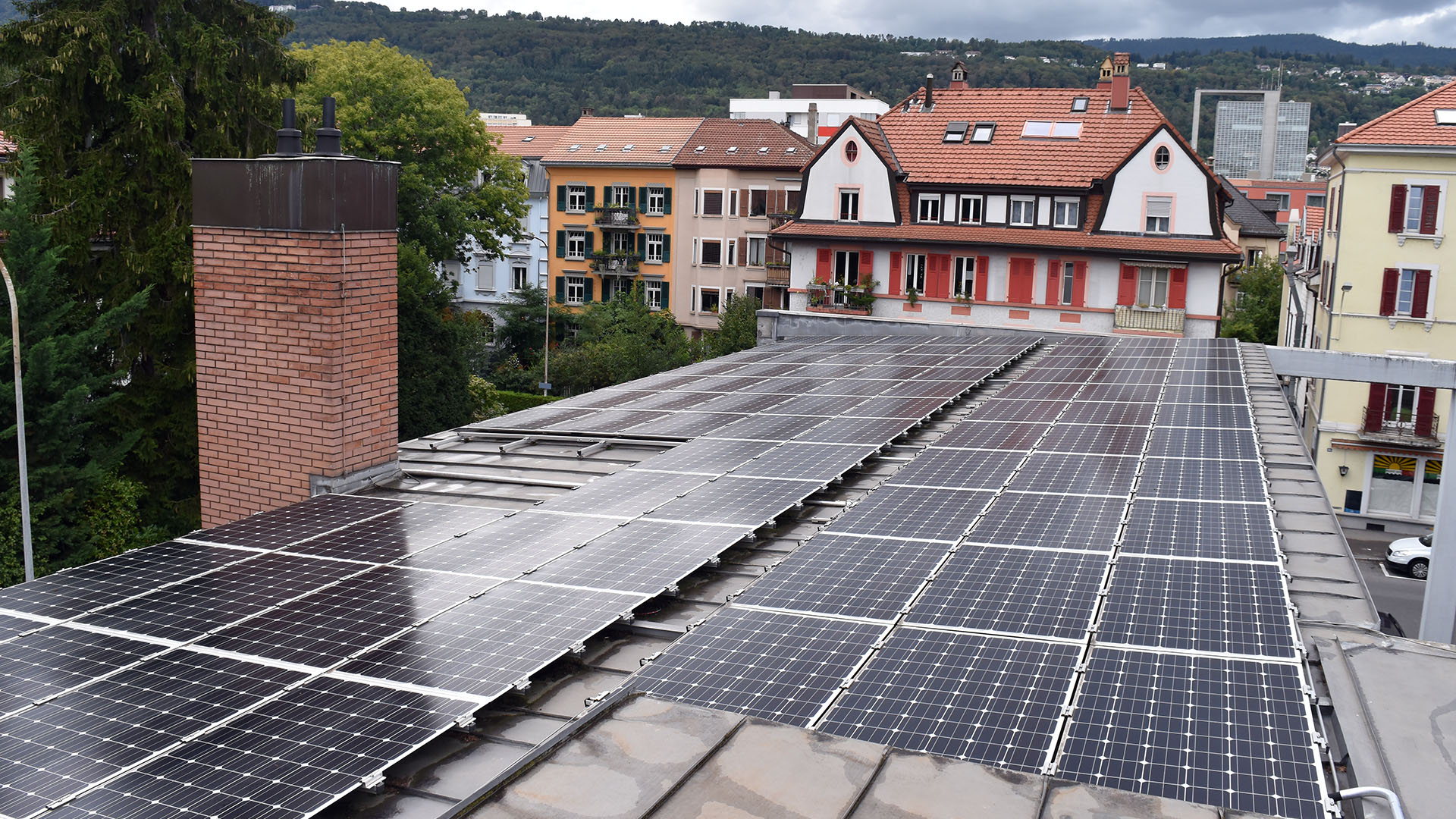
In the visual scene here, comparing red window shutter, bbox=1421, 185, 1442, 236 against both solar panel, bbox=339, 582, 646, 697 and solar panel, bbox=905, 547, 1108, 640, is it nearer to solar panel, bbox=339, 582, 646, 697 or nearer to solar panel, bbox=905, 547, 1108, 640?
solar panel, bbox=905, 547, 1108, 640

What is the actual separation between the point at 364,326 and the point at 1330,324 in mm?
47551

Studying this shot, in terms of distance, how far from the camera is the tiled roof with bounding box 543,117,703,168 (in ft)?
249

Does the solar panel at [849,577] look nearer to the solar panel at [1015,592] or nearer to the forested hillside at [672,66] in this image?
the solar panel at [1015,592]

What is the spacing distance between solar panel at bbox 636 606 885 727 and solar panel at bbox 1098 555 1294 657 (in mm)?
1991

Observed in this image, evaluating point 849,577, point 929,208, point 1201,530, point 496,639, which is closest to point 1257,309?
point 929,208

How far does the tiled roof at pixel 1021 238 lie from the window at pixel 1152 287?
91cm

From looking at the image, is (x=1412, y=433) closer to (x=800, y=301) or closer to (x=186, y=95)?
(x=800, y=301)

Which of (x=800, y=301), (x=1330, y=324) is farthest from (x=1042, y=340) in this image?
(x=1330, y=324)

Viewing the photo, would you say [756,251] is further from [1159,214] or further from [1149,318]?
[1149,318]

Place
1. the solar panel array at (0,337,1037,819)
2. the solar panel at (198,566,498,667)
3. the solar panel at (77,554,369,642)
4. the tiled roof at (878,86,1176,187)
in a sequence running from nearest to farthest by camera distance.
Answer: the solar panel array at (0,337,1037,819), the solar panel at (198,566,498,667), the solar panel at (77,554,369,642), the tiled roof at (878,86,1176,187)

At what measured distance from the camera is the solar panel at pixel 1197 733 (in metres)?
6.46

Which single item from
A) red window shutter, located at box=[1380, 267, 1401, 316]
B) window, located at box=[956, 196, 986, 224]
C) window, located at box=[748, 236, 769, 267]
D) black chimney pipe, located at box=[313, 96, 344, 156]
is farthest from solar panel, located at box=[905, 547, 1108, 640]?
window, located at box=[748, 236, 769, 267]

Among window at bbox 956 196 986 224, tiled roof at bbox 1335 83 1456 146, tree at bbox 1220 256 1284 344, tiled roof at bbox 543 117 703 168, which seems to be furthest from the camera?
tiled roof at bbox 543 117 703 168

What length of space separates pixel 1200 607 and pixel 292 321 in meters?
9.41
